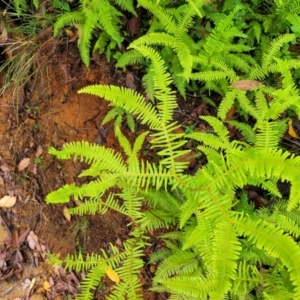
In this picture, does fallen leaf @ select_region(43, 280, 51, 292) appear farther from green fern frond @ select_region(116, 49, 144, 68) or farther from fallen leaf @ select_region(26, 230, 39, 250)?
green fern frond @ select_region(116, 49, 144, 68)

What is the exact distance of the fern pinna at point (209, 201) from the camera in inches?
92.5

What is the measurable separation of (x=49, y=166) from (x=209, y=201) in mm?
2014

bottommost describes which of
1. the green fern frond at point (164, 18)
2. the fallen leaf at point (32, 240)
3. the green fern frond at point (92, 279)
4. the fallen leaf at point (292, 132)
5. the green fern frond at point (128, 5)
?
the fallen leaf at point (32, 240)

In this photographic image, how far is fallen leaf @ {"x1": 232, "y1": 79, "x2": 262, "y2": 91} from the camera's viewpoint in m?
3.43

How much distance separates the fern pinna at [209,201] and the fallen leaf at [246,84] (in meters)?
0.05

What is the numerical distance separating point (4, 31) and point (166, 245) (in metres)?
2.68

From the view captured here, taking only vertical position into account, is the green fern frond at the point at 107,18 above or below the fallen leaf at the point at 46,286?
above

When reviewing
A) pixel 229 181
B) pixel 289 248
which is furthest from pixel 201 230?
pixel 289 248

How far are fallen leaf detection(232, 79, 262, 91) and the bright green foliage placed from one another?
3.63ft

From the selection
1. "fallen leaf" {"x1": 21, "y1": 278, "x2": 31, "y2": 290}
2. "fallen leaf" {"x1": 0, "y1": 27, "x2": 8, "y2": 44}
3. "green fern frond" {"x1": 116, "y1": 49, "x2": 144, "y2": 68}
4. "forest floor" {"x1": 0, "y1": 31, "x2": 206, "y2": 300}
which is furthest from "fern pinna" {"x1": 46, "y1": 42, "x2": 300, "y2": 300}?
"fallen leaf" {"x1": 0, "y1": 27, "x2": 8, "y2": 44}

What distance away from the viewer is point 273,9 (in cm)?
360

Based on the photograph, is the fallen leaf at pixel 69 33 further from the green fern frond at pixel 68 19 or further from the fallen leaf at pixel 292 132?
the fallen leaf at pixel 292 132

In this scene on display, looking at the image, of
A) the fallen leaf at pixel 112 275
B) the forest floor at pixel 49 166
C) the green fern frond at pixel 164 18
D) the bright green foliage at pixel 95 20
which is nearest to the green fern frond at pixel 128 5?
the bright green foliage at pixel 95 20

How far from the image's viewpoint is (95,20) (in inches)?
133
